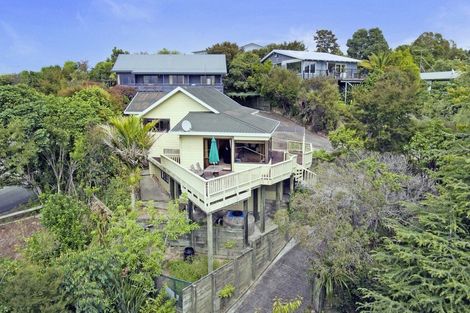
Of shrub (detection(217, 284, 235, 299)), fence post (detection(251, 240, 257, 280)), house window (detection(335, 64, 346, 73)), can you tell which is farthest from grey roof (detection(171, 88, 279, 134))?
house window (detection(335, 64, 346, 73))

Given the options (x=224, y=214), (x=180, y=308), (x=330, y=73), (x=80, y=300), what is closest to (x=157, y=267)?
(x=180, y=308)

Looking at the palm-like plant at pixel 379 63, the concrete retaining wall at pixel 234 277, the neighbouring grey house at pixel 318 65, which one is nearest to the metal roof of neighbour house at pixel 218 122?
the concrete retaining wall at pixel 234 277

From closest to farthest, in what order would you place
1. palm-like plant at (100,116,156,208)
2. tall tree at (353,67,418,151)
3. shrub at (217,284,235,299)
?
shrub at (217,284,235,299), palm-like plant at (100,116,156,208), tall tree at (353,67,418,151)

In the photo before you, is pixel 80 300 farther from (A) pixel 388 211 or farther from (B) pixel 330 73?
(B) pixel 330 73

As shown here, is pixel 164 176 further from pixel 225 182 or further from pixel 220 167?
pixel 225 182

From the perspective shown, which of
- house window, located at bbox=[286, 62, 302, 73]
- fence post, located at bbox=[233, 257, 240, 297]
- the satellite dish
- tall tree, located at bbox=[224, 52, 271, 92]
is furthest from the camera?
house window, located at bbox=[286, 62, 302, 73]

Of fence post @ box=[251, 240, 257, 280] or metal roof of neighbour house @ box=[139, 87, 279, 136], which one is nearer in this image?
fence post @ box=[251, 240, 257, 280]

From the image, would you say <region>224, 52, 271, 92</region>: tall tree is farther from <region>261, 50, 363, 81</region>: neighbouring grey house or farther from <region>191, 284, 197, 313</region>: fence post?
<region>191, 284, 197, 313</region>: fence post

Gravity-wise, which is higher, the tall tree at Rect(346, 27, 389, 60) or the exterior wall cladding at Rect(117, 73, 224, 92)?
the tall tree at Rect(346, 27, 389, 60)
